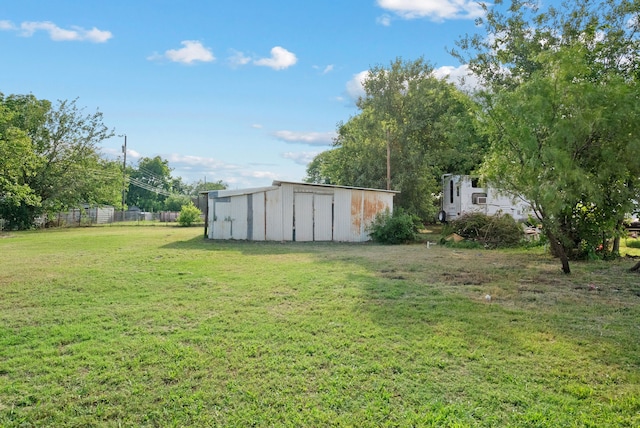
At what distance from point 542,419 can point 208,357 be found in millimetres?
2533

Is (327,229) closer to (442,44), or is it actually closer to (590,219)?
(590,219)

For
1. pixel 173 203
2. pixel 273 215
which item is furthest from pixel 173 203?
pixel 273 215

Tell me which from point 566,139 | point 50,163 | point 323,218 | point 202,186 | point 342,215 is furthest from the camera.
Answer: point 202,186

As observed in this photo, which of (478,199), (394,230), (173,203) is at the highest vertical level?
(173,203)

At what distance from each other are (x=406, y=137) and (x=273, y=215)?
1102 cm

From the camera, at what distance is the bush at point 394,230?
14.8m

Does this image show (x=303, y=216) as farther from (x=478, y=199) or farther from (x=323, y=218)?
(x=478, y=199)

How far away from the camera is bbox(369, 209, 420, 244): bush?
14844 mm

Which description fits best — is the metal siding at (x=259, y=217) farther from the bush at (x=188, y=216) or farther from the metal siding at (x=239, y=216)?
the bush at (x=188, y=216)

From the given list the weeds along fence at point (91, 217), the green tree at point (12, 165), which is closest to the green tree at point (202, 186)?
the weeds along fence at point (91, 217)

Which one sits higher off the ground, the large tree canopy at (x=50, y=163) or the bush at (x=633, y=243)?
the large tree canopy at (x=50, y=163)

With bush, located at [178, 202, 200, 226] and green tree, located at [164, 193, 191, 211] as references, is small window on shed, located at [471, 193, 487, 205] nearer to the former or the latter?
bush, located at [178, 202, 200, 226]

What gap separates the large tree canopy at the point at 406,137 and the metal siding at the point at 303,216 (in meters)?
7.76

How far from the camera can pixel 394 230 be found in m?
14.9
